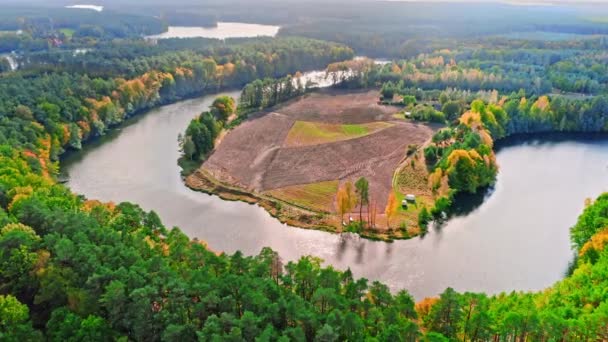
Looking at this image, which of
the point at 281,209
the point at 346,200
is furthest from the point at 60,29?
the point at 346,200

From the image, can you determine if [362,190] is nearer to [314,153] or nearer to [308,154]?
[308,154]

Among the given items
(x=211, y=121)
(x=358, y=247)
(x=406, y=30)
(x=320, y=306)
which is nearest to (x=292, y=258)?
(x=358, y=247)

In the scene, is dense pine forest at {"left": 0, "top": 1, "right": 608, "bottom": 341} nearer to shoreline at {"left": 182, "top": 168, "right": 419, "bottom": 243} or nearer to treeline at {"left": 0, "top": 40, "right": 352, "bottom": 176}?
treeline at {"left": 0, "top": 40, "right": 352, "bottom": 176}

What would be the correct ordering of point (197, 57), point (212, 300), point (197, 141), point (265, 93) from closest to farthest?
point (212, 300), point (197, 141), point (265, 93), point (197, 57)

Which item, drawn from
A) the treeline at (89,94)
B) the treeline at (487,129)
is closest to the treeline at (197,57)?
the treeline at (89,94)

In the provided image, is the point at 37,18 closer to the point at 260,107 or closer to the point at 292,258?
the point at 260,107

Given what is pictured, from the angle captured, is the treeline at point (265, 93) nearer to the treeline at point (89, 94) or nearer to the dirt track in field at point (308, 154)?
the dirt track in field at point (308, 154)
